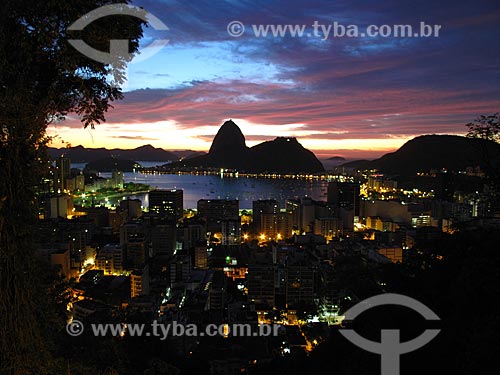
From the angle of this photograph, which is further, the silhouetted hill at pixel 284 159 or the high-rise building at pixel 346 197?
the silhouetted hill at pixel 284 159

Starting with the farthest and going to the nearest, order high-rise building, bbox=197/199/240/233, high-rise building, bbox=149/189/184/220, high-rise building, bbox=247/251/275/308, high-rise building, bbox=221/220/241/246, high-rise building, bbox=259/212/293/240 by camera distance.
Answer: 1. high-rise building, bbox=149/189/184/220
2. high-rise building, bbox=197/199/240/233
3. high-rise building, bbox=259/212/293/240
4. high-rise building, bbox=221/220/241/246
5. high-rise building, bbox=247/251/275/308

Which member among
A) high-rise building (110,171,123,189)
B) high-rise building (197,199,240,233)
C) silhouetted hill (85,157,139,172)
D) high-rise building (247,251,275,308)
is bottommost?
high-rise building (247,251,275,308)

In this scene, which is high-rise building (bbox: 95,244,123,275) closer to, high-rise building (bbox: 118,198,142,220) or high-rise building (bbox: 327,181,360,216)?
high-rise building (bbox: 118,198,142,220)

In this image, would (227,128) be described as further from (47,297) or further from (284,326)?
(47,297)

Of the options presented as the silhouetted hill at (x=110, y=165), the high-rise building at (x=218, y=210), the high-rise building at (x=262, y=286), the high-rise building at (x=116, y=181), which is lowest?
the high-rise building at (x=262, y=286)

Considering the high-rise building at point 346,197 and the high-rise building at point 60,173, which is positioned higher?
the high-rise building at point 60,173

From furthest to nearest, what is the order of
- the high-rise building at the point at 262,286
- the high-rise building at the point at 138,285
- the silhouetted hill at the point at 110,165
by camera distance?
the silhouetted hill at the point at 110,165, the high-rise building at the point at 138,285, the high-rise building at the point at 262,286

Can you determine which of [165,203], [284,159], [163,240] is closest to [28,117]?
Result: [163,240]

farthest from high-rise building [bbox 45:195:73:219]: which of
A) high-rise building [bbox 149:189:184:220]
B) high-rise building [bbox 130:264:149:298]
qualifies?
high-rise building [bbox 130:264:149:298]

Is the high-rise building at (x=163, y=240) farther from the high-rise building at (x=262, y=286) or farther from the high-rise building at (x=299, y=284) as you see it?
the high-rise building at (x=299, y=284)

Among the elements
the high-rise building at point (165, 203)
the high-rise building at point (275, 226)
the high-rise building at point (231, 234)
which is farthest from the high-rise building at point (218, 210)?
the high-rise building at point (231, 234)
